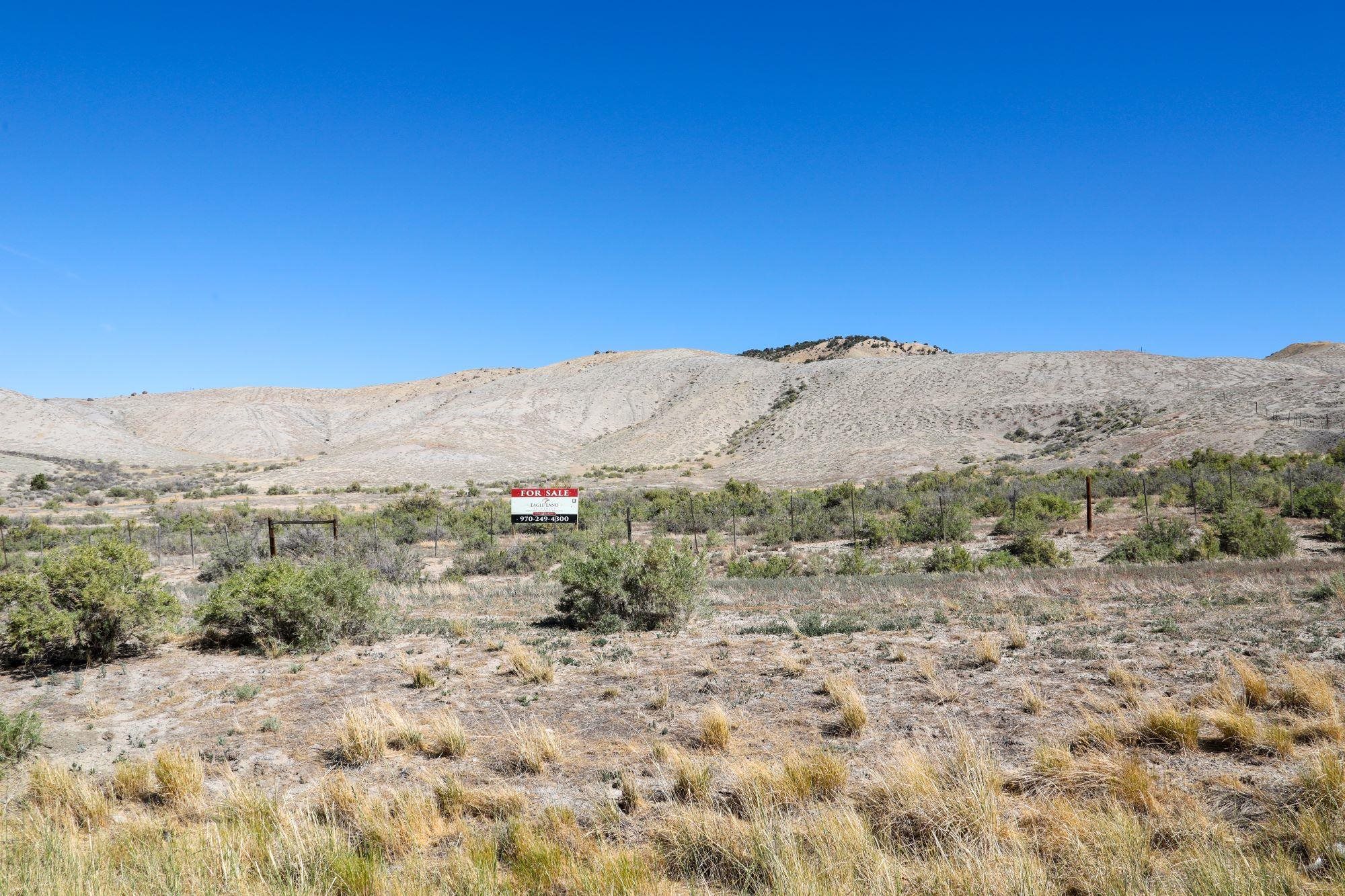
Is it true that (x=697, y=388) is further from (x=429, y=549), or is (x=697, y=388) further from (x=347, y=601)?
(x=347, y=601)

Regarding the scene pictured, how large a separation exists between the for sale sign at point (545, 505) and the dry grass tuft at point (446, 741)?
11659 mm

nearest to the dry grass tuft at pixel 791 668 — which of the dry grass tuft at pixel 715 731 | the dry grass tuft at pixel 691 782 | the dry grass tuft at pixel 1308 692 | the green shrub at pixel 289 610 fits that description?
the dry grass tuft at pixel 715 731

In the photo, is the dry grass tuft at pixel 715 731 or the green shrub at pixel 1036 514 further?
the green shrub at pixel 1036 514

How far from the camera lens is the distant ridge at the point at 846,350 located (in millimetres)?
140000

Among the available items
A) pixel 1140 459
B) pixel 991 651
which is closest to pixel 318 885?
pixel 991 651

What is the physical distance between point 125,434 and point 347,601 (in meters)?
109

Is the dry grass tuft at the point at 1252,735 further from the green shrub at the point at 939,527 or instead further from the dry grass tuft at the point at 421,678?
the green shrub at the point at 939,527

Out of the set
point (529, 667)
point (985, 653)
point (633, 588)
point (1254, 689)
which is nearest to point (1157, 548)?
point (985, 653)

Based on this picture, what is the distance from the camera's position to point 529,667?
10.2 m

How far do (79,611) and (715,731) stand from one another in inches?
379

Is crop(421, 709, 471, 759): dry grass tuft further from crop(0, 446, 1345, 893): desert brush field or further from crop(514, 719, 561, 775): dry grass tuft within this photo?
crop(514, 719, 561, 775): dry grass tuft

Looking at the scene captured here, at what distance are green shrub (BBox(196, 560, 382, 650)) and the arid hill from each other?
44.8 m

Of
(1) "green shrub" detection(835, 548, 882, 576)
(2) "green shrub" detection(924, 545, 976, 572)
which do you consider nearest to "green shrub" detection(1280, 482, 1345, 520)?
(2) "green shrub" detection(924, 545, 976, 572)

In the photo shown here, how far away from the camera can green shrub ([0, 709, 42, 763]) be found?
7.16 m
